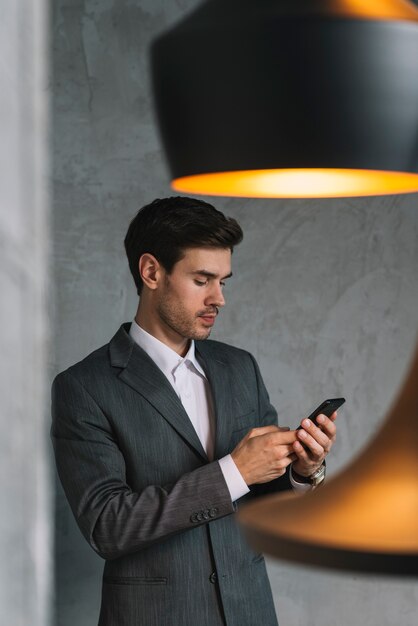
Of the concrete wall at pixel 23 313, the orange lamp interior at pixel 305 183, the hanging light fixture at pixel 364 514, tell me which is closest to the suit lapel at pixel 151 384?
the orange lamp interior at pixel 305 183

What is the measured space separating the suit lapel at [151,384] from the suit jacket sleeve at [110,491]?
12 cm

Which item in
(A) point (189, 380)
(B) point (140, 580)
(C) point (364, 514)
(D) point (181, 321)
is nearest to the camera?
(C) point (364, 514)

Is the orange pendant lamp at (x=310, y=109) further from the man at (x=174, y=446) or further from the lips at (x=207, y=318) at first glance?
the lips at (x=207, y=318)

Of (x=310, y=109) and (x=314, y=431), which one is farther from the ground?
(x=310, y=109)

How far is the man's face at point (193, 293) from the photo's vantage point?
2.32m

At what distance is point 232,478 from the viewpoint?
6.81 feet

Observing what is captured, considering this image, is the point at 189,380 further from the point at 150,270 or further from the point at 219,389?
the point at 150,270

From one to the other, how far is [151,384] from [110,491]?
293 millimetres

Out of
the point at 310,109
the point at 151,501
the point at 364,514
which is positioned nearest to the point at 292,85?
the point at 310,109

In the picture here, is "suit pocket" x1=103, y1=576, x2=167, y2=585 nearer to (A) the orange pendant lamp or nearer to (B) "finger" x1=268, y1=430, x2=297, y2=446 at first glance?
(B) "finger" x1=268, y1=430, x2=297, y2=446

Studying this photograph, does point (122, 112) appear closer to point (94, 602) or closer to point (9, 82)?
point (94, 602)

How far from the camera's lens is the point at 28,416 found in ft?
1.15

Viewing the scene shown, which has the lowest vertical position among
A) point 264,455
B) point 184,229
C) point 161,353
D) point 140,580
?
point 140,580

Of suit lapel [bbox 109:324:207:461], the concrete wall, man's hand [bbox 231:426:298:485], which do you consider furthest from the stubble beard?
the concrete wall
